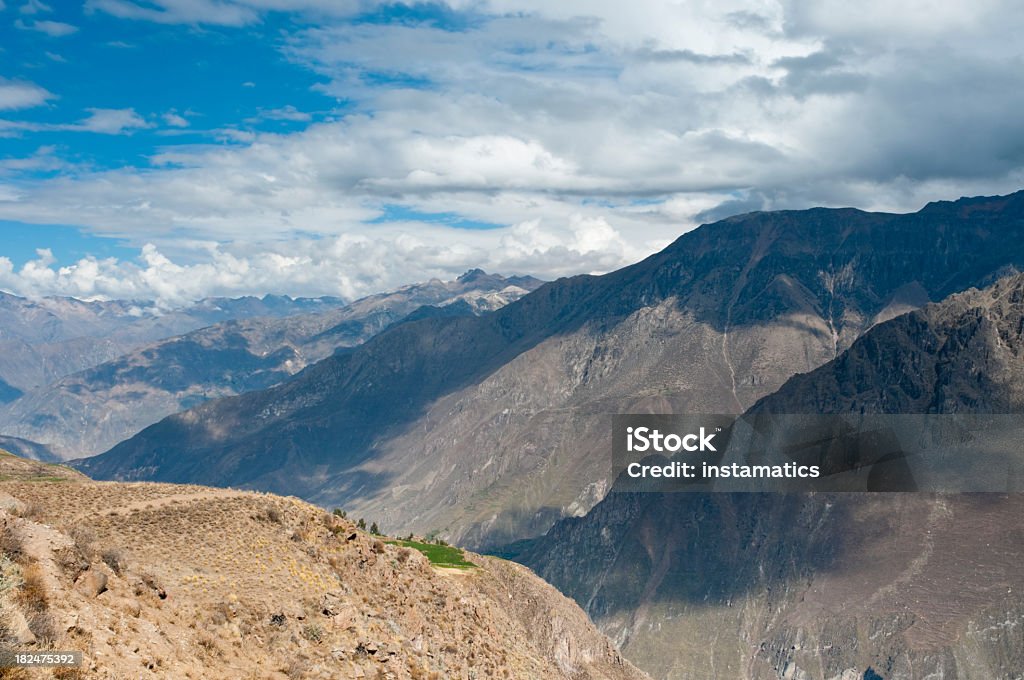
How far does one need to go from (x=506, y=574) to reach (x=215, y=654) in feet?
219

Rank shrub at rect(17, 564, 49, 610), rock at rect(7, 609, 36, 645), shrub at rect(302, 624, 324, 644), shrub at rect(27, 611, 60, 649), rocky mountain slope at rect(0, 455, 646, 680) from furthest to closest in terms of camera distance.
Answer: shrub at rect(302, 624, 324, 644) → rocky mountain slope at rect(0, 455, 646, 680) → shrub at rect(17, 564, 49, 610) → shrub at rect(27, 611, 60, 649) → rock at rect(7, 609, 36, 645)

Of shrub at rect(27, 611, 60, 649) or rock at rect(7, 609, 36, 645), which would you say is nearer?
rock at rect(7, 609, 36, 645)

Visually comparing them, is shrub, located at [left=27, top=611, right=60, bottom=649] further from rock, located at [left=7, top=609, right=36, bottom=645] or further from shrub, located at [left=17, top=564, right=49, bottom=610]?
shrub, located at [left=17, top=564, right=49, bottom=610]

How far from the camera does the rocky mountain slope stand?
38594mm

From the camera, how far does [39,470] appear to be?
129 m

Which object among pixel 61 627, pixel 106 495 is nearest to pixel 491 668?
pixel 106 495

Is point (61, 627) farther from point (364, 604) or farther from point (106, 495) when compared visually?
point (106, 495)

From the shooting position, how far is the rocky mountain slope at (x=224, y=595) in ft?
127

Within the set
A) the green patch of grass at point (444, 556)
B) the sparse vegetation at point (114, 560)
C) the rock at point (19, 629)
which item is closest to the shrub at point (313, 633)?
the sparse vegetation at point (114, 560)

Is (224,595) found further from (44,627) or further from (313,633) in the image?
(44,627)

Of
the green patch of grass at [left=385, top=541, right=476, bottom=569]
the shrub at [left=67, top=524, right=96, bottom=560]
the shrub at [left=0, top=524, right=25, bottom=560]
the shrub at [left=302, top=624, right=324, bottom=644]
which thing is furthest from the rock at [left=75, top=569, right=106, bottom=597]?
the green patch of grass at [left=385, top=541, right=476, bottom=569]

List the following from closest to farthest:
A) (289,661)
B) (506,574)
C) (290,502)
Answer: (289,661)
(290,502)
(506,574)

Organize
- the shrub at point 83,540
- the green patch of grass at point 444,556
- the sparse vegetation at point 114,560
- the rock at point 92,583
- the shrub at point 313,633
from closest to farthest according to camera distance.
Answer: the rock at point 92,583 → the shrub at point 83,540 → the sparse vegetation at point 114,560 → the shrub at point 313,633 → the green patch of grass at point 444,556

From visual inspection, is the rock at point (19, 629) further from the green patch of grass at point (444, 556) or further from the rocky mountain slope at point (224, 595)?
the green patch of grass at point (444, 556)
